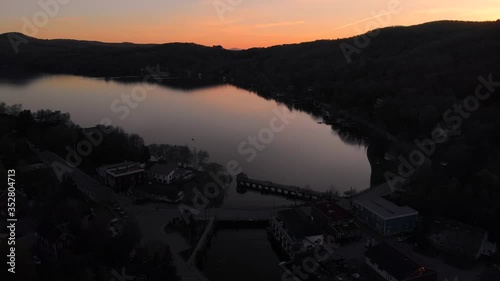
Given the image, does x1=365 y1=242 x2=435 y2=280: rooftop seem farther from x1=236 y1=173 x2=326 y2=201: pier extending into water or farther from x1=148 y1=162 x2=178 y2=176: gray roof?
x1=148 y1=162 x2=178 y2=176: gray roof

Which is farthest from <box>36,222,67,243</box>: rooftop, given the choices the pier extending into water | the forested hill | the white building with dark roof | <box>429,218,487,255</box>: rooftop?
the forested hill

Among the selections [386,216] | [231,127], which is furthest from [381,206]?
[231,127]

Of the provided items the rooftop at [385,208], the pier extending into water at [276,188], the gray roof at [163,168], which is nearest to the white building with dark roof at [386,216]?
the rooftop at [385,208]

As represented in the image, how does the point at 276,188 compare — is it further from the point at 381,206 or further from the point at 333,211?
the point at 381,206

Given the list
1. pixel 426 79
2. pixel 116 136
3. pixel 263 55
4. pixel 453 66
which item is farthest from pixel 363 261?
pixel 263 55

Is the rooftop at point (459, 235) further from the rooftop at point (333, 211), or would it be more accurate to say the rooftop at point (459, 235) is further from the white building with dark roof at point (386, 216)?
the rooftop at point (333, 211)

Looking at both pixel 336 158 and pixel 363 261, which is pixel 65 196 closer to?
pixel 363 261
